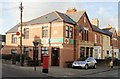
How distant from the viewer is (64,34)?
3312cm

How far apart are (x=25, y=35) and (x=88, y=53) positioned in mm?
10346

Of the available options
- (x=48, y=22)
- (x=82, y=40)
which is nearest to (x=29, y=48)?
(x=48, y=22)

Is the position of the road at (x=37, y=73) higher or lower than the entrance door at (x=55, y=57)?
lower

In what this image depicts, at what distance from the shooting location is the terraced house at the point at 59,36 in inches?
1309

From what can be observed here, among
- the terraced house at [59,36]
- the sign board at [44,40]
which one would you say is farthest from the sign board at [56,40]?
the sign board at [44,40]

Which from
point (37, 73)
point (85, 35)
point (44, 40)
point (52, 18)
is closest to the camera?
point (37, 73)

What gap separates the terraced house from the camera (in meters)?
33.2

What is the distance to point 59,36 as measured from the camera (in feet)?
109

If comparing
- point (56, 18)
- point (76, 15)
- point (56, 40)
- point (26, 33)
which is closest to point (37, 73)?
point (56, 40)

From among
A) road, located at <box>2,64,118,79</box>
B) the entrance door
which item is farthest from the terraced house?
road, located at <box>2,64,118,79</box>

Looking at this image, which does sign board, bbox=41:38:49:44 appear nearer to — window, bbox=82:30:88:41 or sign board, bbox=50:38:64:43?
sign board, bbox=50:38:64:43

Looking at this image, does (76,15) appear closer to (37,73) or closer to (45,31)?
(45,31)

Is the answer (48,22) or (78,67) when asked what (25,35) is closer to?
(48,22)

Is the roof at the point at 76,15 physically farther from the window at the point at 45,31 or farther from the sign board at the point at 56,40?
the sign board at the point at 56,40
